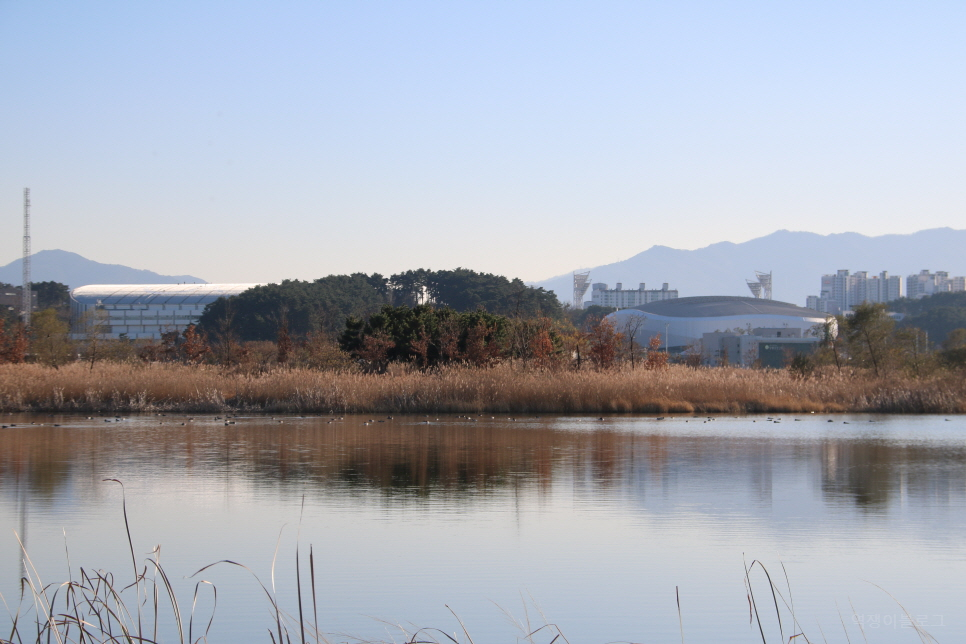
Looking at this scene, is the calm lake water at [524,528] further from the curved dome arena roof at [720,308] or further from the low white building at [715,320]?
the curved dome arena roof at [720,308]

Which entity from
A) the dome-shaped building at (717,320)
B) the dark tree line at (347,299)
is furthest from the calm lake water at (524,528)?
the dome-shaped building at (717,320)

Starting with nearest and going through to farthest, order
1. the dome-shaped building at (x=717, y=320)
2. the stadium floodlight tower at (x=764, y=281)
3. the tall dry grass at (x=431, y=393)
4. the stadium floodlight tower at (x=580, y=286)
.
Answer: the tall dry grass at (x=431, y=393)
the dome-shaped building at (x=717, y=320)
the stadium floodlight tower at (x=580, y=286)
the stadium floodlight tower at (x=764, y=281)

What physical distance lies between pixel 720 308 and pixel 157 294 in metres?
66.7

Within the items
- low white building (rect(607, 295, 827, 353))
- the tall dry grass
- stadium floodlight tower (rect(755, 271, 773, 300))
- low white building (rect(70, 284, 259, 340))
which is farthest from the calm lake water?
stadium floodlight tower (rect(755, 271, 773, 300))

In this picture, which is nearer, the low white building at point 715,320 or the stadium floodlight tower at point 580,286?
the low white building at point 715,320

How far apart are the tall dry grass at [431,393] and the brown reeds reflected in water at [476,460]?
12.9ft

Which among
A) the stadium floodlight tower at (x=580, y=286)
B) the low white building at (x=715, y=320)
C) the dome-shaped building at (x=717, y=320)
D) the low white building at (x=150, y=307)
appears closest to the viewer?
the low white building at (x=150, y=307)

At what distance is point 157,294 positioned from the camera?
354 ft

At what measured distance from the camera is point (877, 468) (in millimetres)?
11766

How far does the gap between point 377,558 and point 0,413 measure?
18583 millimetres

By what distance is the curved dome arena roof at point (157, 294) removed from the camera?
106 meters

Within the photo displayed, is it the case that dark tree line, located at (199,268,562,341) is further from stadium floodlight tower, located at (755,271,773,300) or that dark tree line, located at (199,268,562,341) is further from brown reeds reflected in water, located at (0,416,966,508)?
stadium floodlight tower, located at (755,271,773,300)

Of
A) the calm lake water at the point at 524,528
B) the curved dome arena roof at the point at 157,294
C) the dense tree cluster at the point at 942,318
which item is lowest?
the calm lake water at the point at 524,528

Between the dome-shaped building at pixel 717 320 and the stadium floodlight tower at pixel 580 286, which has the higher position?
the stadium floodlight tower at pixel 580 286
